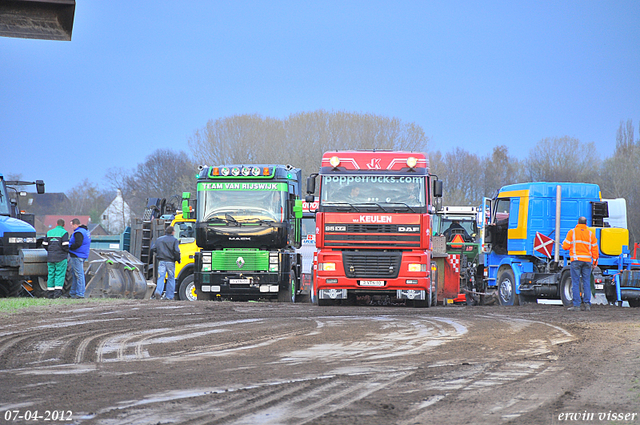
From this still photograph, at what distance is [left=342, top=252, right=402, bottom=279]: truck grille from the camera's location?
635 inches

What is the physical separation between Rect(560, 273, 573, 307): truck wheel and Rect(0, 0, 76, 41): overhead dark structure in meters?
13.7

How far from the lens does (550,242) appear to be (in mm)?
18391

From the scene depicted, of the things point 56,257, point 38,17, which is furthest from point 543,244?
point 38,17

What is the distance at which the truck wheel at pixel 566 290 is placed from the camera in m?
17.9

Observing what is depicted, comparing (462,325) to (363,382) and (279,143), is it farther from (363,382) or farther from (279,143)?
(279,143)

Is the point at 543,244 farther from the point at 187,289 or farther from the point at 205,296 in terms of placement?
the point at 187,289

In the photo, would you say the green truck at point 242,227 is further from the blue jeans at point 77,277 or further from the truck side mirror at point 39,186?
the truck side mirror at point 39,186

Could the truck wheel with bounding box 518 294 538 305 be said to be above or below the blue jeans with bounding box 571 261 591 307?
below

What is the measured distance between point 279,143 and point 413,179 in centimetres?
3722

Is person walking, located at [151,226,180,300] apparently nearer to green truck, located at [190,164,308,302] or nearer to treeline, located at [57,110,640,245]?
green truck, located at [190,164,308,302]

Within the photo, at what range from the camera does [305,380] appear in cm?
646

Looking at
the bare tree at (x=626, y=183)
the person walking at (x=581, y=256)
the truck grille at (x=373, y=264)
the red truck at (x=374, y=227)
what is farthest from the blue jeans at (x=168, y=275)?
the bare tree at (x=626, y=183)

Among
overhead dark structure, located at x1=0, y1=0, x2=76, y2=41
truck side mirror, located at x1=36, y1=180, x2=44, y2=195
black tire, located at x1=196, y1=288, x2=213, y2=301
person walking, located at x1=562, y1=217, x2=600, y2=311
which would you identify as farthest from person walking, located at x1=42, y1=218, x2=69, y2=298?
person walking, located at x1=562, y1=217, x2=600, y2=311

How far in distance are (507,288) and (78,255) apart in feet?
35.7
